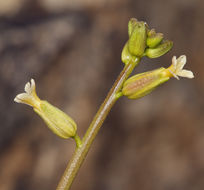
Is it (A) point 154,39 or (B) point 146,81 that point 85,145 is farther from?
(A) point 154,39

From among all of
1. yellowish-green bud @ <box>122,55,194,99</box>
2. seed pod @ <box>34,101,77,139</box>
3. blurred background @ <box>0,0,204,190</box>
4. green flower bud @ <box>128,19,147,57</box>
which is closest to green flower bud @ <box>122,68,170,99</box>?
yellowish-green bud @ <box>122,55,194,99</box>

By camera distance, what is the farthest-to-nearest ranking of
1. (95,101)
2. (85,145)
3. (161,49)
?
(95,101) < (161,49) < (85,145)

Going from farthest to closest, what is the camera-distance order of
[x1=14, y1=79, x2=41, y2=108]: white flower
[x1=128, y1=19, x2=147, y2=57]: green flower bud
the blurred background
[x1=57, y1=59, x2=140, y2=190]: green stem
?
the blurred background
[x1=14, y1=79, x2=41, y2=108]: white flower
[x1=128, y1=19, x2=147, y2=57]: green flower bud
[x1=57, y1=59, x2=140, y2=190]: green stem

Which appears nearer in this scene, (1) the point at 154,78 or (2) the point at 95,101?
(1) the point at 154,78

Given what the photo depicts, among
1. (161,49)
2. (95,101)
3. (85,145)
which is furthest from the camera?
(95,101)

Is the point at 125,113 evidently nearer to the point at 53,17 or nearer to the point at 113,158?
the point at 113,158

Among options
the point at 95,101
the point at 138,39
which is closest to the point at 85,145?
the point at 138,39

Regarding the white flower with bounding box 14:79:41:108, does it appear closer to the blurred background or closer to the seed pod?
the seed pod
